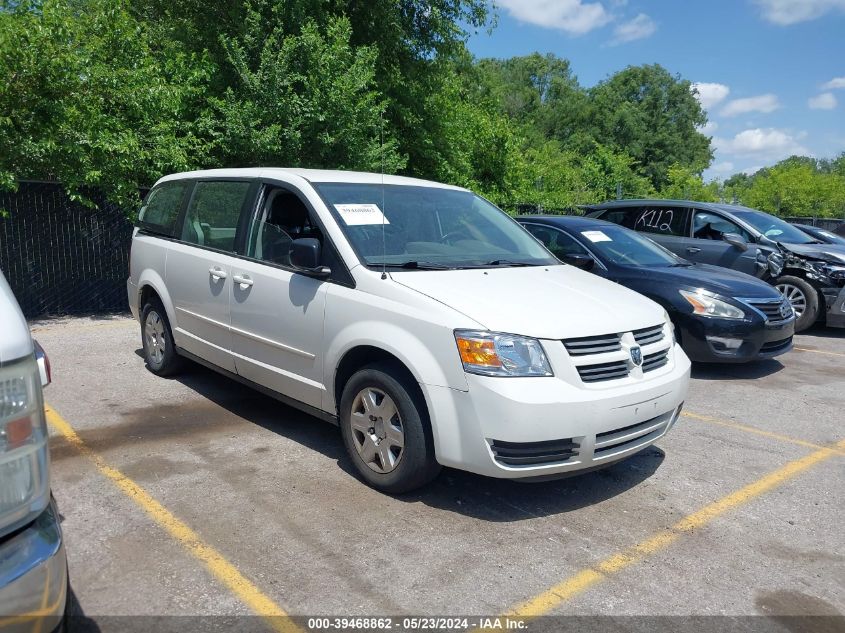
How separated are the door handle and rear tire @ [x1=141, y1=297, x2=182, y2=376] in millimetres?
1427

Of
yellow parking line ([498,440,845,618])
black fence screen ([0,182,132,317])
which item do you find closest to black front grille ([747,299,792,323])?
yellow parking line ([498,440,845,618])

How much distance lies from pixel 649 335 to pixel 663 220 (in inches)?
265

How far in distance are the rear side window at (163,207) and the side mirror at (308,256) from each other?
2.31m

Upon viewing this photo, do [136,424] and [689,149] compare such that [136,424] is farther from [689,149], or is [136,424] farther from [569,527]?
[689,149]

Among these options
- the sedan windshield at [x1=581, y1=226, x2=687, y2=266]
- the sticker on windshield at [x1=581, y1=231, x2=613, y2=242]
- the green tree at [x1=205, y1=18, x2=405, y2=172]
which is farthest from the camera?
the green tree at [x1=205, y1=18, x2=405, y2=172]

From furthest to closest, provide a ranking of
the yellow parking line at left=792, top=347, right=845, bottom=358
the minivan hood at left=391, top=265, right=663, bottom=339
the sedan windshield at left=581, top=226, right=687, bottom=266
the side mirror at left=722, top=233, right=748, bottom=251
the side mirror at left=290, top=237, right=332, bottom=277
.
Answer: the side mirror at left=722, top=233, right=748, bottom=251
the yellow parking line at left=792, top=347, right=845, bottom=358
the sedan windshield at left=581, top=226, right=687, bottom=266
the side mirror at left=290, top=237, right=332, bottom=277
the minivan hood at left=391, top=265, right=663, bottom=339

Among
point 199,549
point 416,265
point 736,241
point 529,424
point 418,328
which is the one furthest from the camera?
point 736,241

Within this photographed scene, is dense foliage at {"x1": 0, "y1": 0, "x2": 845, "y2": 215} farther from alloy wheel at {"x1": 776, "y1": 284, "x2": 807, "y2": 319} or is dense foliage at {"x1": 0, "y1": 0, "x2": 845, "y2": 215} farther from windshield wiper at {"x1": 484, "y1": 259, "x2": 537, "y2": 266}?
alloy wheel at {"x1": 776, "y1": 284, "x2": 807, "y2": 319}

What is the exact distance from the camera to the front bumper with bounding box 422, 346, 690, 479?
3.52m

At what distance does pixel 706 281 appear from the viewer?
7195 mm

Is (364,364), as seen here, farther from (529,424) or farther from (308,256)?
(529,424)

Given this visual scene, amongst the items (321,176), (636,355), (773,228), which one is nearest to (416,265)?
(321,176)

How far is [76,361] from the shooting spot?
723 centimetres

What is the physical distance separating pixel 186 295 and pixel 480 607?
12.2 feet
